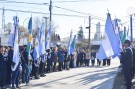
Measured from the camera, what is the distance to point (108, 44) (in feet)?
42.8

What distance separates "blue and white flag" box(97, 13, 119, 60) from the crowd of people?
11.7 feet

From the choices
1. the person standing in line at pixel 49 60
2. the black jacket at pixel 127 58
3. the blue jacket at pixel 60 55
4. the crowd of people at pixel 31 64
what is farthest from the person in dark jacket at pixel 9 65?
the blue jacket at pixel 60 55

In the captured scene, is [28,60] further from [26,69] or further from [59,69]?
[59,69]

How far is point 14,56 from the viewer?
13.6 m

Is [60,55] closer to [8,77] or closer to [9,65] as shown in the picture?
[8,77]

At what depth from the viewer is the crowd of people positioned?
45.0 feet

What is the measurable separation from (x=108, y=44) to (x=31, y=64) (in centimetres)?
486

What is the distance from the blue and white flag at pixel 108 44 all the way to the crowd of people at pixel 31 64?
3.56 m

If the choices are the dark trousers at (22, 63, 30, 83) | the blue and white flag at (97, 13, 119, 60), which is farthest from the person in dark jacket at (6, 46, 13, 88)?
the blue and white flag at (97, 13, 119, 60)

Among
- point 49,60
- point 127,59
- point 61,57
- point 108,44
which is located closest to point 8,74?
point 108,44

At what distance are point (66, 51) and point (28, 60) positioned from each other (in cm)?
1036

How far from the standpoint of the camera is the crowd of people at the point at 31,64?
1371 centimetres

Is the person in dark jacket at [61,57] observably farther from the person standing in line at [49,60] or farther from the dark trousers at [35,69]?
the dark trousers at [35,69]

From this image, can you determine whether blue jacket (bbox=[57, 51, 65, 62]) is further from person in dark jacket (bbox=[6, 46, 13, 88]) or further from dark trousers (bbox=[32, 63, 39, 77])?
person in dark jacket (bbox=[6, 46, 13, 88])
